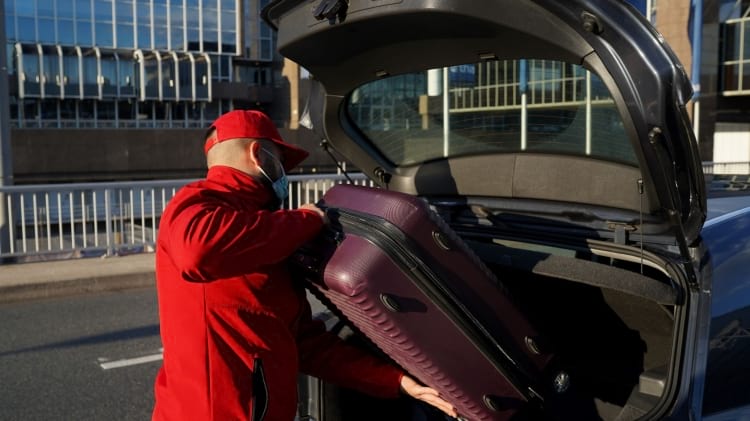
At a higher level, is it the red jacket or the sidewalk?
the red jacket

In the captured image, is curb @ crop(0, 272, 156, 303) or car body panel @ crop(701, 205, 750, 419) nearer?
car body panel @ crop(701, 205, 750, 419)

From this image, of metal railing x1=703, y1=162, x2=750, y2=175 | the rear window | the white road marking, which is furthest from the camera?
metal railing x1=703, y1=162, x2=750, y2=175

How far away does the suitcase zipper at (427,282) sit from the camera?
1.74m

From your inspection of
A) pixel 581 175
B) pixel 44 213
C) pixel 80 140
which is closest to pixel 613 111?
pixel 581 175

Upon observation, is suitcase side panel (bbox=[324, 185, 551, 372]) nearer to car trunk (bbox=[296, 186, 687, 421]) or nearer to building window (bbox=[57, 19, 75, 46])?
car trunk (bbox=[296, 186, 687, 421])

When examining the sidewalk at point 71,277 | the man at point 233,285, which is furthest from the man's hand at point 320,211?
the sidewalk at point 71,277

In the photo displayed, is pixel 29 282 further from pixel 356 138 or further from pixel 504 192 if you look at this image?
pixel 504 192

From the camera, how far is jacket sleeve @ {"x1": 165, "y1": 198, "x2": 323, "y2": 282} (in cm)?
174

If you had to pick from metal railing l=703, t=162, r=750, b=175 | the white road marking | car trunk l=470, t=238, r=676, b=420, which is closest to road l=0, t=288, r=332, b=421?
the white road marking

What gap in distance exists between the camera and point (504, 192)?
2893mm

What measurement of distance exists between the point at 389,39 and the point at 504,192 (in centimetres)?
82

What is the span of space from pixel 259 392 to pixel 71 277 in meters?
7.28

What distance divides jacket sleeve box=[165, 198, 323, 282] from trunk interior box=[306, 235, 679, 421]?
0.65m

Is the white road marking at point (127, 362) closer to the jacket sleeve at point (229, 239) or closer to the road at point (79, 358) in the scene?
the road at point (79, 358)
